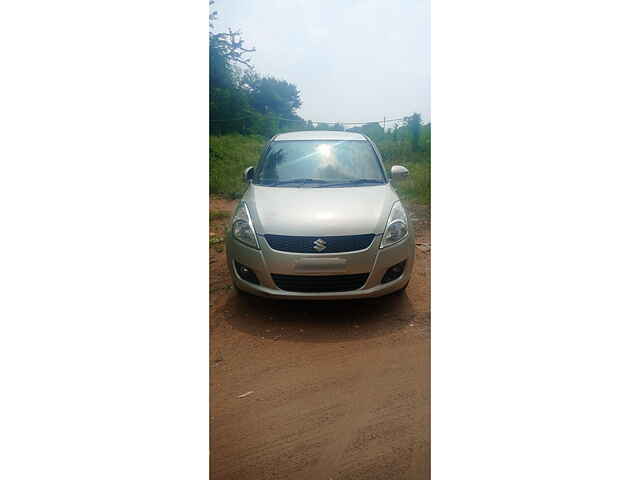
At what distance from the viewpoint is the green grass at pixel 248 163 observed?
2201mm

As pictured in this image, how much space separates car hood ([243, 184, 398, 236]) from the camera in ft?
6.84

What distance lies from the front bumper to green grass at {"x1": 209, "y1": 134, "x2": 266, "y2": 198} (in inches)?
9.4

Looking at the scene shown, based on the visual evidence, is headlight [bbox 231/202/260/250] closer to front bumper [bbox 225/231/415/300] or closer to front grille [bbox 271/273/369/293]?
front bumper [bbox 225/231/415/300]

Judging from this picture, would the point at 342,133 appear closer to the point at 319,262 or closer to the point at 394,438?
the point at 319,262

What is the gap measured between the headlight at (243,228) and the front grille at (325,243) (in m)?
0.09

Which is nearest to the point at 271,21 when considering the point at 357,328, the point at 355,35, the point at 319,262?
the point at 355,35

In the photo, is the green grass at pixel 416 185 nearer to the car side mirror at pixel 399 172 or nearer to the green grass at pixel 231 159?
the car side mirror at pixel 399 172

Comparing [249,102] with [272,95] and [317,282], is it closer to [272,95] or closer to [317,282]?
[272,95]

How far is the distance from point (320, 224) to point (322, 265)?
0.18m

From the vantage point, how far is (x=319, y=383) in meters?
2.03

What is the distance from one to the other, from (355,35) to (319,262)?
107 centimetres

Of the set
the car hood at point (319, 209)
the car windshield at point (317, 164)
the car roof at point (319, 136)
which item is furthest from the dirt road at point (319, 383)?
the car roof at point (319, 136)

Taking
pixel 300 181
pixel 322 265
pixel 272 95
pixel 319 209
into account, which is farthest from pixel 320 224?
pixel 272 95

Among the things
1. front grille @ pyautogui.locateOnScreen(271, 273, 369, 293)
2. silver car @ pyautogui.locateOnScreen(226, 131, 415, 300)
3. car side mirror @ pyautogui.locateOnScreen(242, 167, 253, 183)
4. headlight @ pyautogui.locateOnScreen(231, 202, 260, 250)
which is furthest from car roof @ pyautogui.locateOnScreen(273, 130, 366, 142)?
front grille @ pyautogui.locateOnScreen(271, 273, 369, 293)
